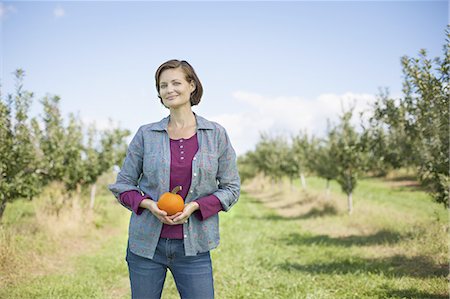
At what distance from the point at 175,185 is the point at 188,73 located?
2.41 ft

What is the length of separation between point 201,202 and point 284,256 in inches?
259

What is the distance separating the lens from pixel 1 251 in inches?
250

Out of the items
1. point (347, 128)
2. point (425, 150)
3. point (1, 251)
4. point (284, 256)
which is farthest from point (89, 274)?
point (347, 128)

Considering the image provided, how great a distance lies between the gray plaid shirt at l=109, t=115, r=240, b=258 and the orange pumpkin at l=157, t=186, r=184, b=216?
0.44 feet

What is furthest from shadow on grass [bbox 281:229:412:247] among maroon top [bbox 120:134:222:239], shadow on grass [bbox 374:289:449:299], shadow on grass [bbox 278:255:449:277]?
maroon top [bbox 120:134:222:239]

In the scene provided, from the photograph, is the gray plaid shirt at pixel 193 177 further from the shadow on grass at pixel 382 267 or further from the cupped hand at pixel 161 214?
the shadow on grass at pixel 382 267

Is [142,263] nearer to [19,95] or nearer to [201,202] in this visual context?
[201,202]

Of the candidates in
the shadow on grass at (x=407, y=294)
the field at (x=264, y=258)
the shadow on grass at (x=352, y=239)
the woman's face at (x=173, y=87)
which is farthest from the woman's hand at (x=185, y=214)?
the shadow on grass at (x=352, y=239)

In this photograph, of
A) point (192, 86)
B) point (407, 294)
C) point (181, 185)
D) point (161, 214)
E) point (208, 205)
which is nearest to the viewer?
point (161, 214)

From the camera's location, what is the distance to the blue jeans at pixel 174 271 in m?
2.56

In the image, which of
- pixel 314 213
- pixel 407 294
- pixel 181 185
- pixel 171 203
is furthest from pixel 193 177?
pixel 314 213

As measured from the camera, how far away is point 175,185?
8.75 feet

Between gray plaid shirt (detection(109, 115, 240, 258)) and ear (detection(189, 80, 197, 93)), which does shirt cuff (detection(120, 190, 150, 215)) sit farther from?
ear (detection(189, 80, 197, 93))

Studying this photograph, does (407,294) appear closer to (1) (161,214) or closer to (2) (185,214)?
(2) (185,214)
